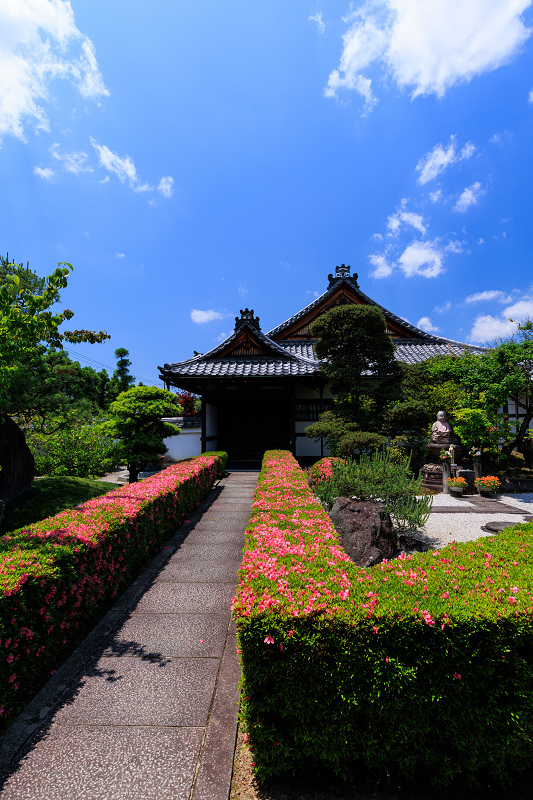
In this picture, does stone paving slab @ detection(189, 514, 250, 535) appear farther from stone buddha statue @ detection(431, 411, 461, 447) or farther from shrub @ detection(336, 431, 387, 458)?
stone buddha statue @ detection(431, 411, 461, 447)

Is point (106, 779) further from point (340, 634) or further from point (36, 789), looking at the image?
point (340, 634)

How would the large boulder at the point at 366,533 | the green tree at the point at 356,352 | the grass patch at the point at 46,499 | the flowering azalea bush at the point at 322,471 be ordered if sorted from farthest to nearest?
the green tree at the point at 356,352, the flowering azalea bush at the point at 322,471, the grass patch at the point at 46,499, the large boulder at the point at 366,533

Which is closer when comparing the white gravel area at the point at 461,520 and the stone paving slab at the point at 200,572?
the stone paving slab at the point at 200,572

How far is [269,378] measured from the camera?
43.5ft

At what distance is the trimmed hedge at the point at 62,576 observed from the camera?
102 inches

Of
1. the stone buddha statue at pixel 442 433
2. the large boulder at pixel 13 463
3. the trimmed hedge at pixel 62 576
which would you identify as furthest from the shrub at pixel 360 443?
the large boulder at pixel 13 463

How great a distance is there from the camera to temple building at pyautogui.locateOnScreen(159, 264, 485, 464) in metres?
13.9

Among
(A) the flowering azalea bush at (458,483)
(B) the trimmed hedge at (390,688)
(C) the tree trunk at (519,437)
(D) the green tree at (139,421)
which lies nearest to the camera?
(B) the trimmed hedge at (390,688)

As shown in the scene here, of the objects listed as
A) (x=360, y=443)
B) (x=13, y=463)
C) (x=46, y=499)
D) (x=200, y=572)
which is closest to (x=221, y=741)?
(x=200, y=572)

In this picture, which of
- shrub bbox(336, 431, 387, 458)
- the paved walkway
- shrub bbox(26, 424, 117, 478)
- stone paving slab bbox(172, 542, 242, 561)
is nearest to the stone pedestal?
shrub bbox(336, 431, 387, 458)

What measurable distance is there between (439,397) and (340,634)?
38.1 ft

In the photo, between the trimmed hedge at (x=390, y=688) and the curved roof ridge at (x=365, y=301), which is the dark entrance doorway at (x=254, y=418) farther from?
the trimmed hedge at (x=390, y=688)

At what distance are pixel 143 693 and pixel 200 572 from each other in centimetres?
215

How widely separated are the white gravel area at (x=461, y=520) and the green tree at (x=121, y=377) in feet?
91.9
